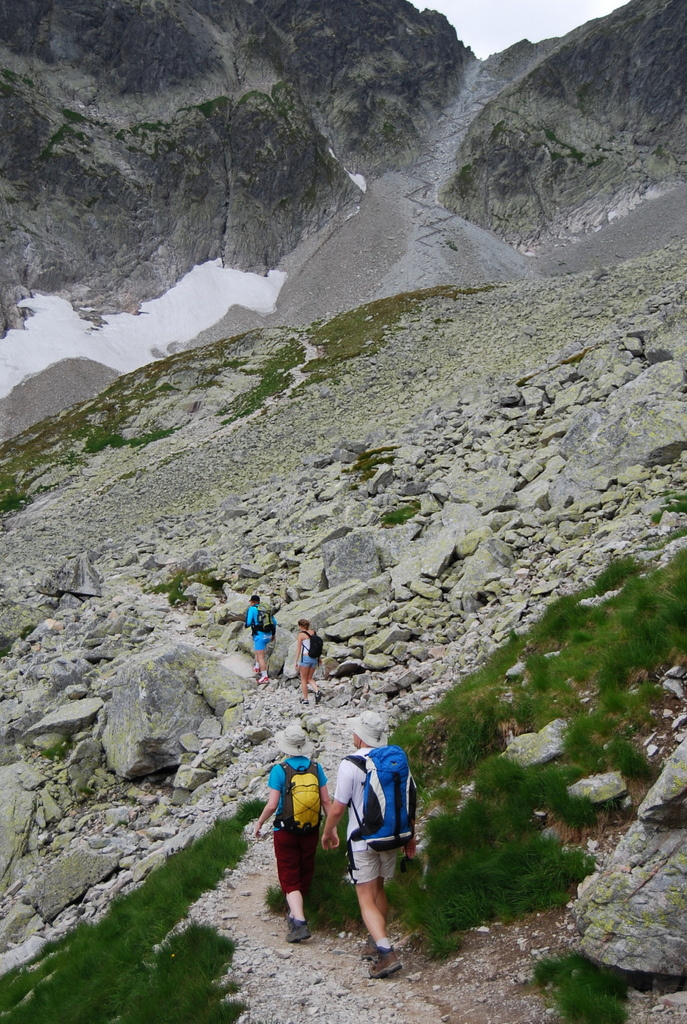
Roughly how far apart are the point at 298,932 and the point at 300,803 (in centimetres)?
134

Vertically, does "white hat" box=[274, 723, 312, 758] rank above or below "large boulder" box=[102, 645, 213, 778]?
above

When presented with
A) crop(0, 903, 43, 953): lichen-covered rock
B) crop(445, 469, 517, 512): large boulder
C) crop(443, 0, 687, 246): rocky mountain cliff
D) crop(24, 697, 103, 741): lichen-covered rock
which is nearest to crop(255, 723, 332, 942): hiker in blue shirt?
crop(0, 903, 43, 953): lichen-covered rock

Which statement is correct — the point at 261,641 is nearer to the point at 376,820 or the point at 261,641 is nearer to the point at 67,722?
the point at 67,722

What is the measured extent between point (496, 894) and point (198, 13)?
183m

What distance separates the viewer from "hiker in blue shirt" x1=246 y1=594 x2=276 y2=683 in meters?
15.8

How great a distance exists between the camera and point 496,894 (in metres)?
6.40

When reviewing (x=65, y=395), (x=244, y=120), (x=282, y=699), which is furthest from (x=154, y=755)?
(x=244, y=120)

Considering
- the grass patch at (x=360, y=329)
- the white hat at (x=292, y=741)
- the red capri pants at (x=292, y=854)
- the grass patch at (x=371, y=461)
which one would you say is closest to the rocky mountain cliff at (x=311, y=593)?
the grass patch at (x=371, y=461)

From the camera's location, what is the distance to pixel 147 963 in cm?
766

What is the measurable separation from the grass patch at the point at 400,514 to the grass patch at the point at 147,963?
35.2ft

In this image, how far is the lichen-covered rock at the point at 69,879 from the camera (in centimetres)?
1122

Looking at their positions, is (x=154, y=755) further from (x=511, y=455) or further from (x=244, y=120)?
(x=244, y=120)

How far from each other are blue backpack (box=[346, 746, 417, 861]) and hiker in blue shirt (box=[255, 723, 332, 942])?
3.39 feet

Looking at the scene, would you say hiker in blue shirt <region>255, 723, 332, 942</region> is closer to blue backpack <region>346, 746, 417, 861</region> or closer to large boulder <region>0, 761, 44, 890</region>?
blue backpack <region>346, 746, 417, 861</region>
